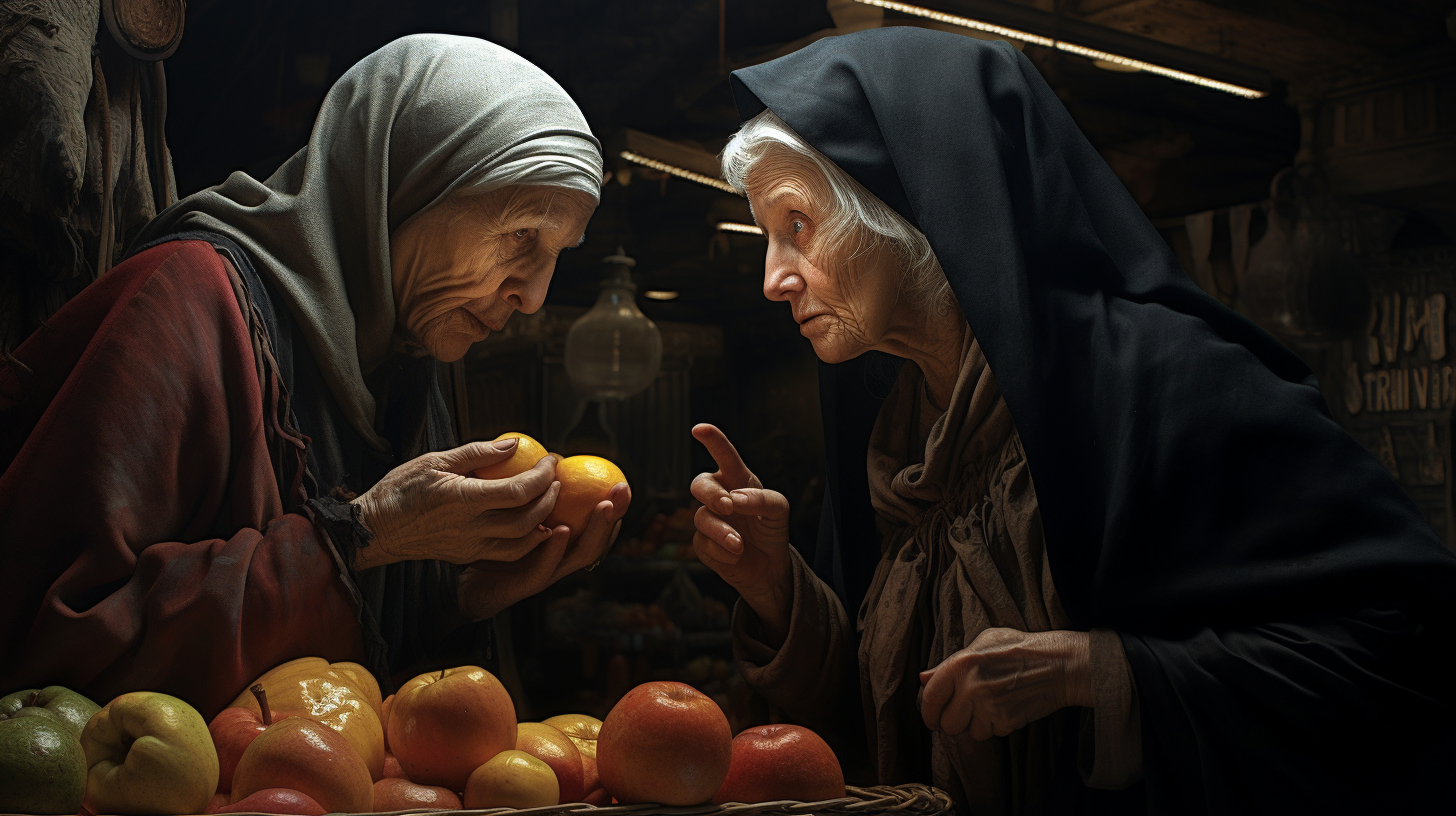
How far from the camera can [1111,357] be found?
134cm

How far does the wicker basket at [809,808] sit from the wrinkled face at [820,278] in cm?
59

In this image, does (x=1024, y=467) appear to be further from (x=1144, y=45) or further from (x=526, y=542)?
(x=1144, y=45)

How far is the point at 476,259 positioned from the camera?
5.17 feet

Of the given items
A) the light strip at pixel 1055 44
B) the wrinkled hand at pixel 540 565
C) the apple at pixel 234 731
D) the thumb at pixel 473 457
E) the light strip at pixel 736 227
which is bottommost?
the apple at pixel 234 731

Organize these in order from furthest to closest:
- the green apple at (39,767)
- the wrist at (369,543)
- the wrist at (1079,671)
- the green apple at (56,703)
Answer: the wrist at (369,543)
the wrist at (1079,671)
the green apple at (56,703)
the green apple at (39,767)

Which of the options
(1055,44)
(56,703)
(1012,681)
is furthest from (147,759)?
(1055,44)

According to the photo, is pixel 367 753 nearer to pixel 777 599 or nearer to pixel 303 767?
pixel 303 767

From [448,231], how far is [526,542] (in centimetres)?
45

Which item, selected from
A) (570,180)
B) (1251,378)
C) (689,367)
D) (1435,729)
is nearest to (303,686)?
(570,180)

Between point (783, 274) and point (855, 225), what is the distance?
0.41 ft

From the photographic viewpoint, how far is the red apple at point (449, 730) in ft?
4.15

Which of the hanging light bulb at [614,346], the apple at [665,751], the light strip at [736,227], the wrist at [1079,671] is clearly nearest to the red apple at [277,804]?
the apple at [665,751]

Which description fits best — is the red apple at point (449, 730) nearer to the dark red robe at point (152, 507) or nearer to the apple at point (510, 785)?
the apple at point (510, 785)

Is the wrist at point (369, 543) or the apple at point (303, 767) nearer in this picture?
the apple at point (303, 767)
